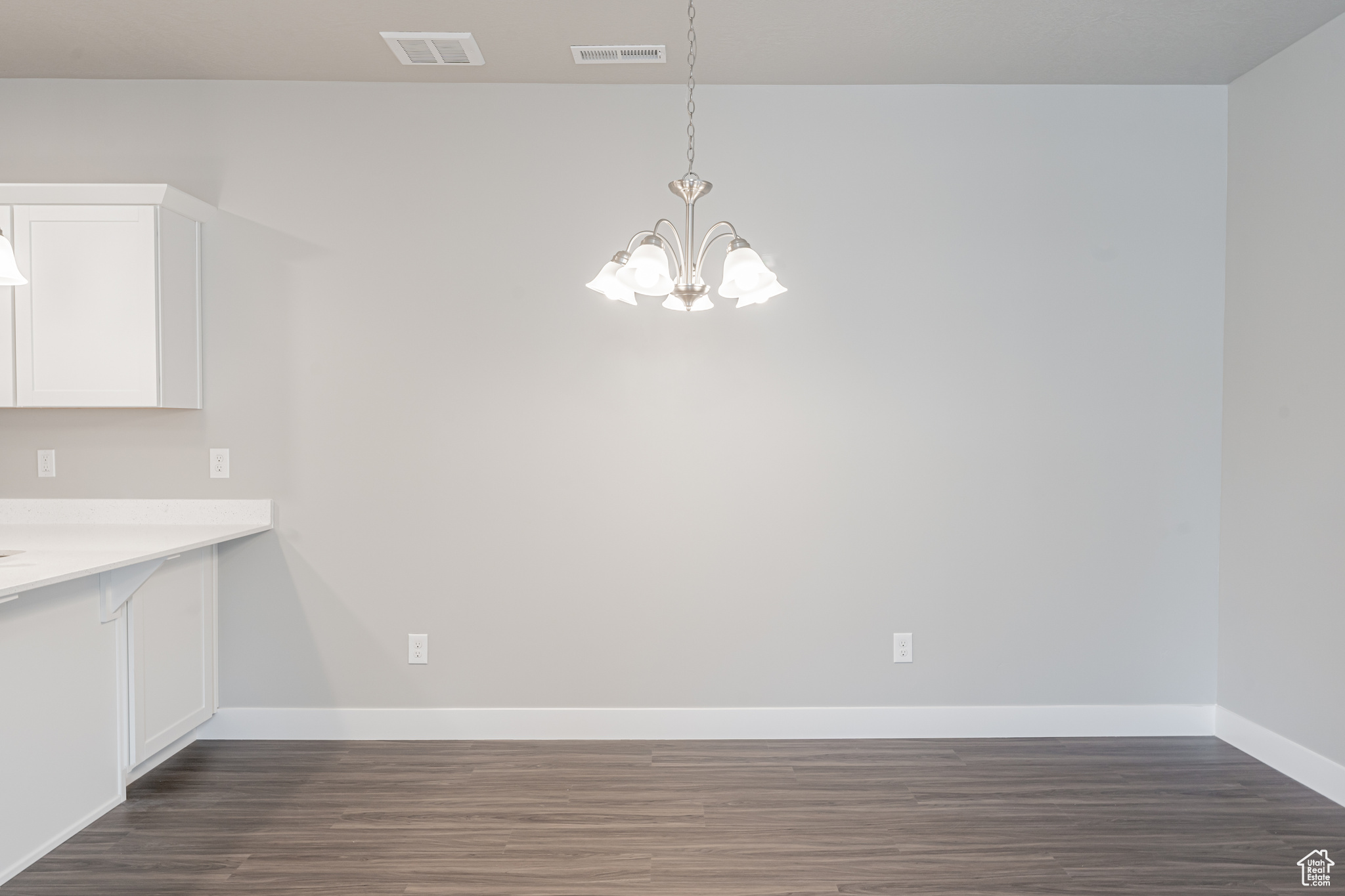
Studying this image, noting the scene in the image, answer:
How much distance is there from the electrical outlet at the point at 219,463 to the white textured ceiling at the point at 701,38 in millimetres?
1573

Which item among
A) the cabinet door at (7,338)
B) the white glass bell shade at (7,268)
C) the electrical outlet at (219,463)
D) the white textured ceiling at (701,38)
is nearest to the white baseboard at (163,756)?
the electrical outlet at (219,463)

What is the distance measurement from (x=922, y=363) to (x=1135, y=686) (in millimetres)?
1695

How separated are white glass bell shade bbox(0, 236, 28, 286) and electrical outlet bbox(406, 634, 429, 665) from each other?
6.03 feet

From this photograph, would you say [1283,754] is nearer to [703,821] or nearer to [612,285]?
[703,821]

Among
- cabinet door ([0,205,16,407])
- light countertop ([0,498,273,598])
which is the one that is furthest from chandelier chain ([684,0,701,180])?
cabinet door ([0,205,16,407])

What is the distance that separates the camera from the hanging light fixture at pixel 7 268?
1.93 m

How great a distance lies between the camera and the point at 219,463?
3.10 m

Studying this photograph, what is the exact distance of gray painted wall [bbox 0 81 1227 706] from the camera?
3.10 m

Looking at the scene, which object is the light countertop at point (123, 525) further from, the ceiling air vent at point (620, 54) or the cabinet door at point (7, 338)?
the ceiling air vent at point (620, 54)

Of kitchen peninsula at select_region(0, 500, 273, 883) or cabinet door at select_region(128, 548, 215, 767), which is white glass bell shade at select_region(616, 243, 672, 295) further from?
cabinet door at select_region(128, 548, 215, 767)

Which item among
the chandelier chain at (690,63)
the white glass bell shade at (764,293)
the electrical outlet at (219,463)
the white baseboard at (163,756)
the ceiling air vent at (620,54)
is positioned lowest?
the white baseboard at (163,756)

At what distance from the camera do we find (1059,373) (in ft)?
10.3

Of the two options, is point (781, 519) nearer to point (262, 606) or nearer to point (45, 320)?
point (262, 606)

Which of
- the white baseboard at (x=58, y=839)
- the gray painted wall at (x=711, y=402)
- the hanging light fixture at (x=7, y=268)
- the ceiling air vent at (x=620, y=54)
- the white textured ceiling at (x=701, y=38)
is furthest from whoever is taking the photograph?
the gray painted wall at (x=711, y=402)
